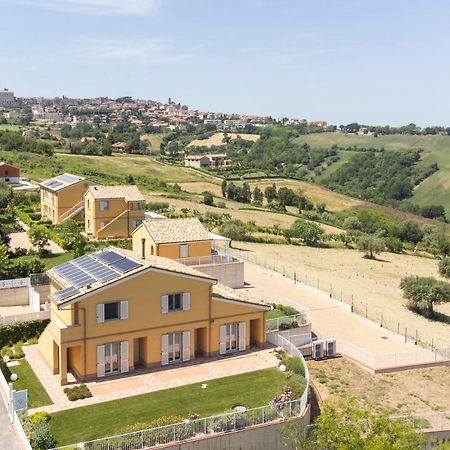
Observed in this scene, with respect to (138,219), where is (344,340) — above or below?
below

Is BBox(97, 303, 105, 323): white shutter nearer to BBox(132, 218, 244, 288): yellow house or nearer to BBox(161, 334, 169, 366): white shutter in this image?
BBox(161, 334, 169, 366): white shutter

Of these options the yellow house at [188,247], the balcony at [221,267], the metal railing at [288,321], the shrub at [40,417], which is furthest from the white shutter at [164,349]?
the balcony at [221,267]

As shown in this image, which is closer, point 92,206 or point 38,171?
point 92,206

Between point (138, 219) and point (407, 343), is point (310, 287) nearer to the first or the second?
point (407, 343)

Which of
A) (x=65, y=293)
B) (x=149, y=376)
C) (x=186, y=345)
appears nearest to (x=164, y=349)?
(x=186, y=345)

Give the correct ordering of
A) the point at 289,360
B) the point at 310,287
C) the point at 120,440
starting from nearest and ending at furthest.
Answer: the point at 120,440, the point at 289,360, the point at 310,287

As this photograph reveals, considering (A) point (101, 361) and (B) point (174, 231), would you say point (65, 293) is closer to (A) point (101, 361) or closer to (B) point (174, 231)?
(A) point (101, 361)

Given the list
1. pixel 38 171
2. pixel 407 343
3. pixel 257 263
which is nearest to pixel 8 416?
pixel 407 343
